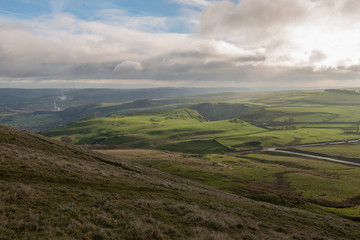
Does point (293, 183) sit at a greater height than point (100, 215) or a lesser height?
lesser

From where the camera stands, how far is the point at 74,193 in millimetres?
24734

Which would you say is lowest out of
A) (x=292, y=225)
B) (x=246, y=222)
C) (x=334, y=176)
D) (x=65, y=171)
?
(x=334, y=176)

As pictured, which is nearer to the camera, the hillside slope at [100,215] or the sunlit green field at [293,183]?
the hillside slope at [100,215]

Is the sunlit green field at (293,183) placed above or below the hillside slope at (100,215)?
below

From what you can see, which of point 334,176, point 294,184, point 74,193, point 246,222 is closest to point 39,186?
point 74,193

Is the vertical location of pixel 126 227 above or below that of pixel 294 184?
above

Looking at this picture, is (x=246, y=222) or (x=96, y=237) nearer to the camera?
(x=96, y=237)

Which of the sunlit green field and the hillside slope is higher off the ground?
the hillside slope

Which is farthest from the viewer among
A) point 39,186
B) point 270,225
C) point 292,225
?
point 292,225

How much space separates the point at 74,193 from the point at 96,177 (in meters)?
10.3

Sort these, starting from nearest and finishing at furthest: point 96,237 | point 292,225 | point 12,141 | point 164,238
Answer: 1. point 96,237
2. point 164,238
3. point 292,225
4. point 12,141

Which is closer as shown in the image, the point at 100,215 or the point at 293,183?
the point at 100,215

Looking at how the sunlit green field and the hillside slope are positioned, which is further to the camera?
the sunlit green field

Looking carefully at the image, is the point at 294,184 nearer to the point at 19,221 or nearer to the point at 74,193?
the point at 74,193
